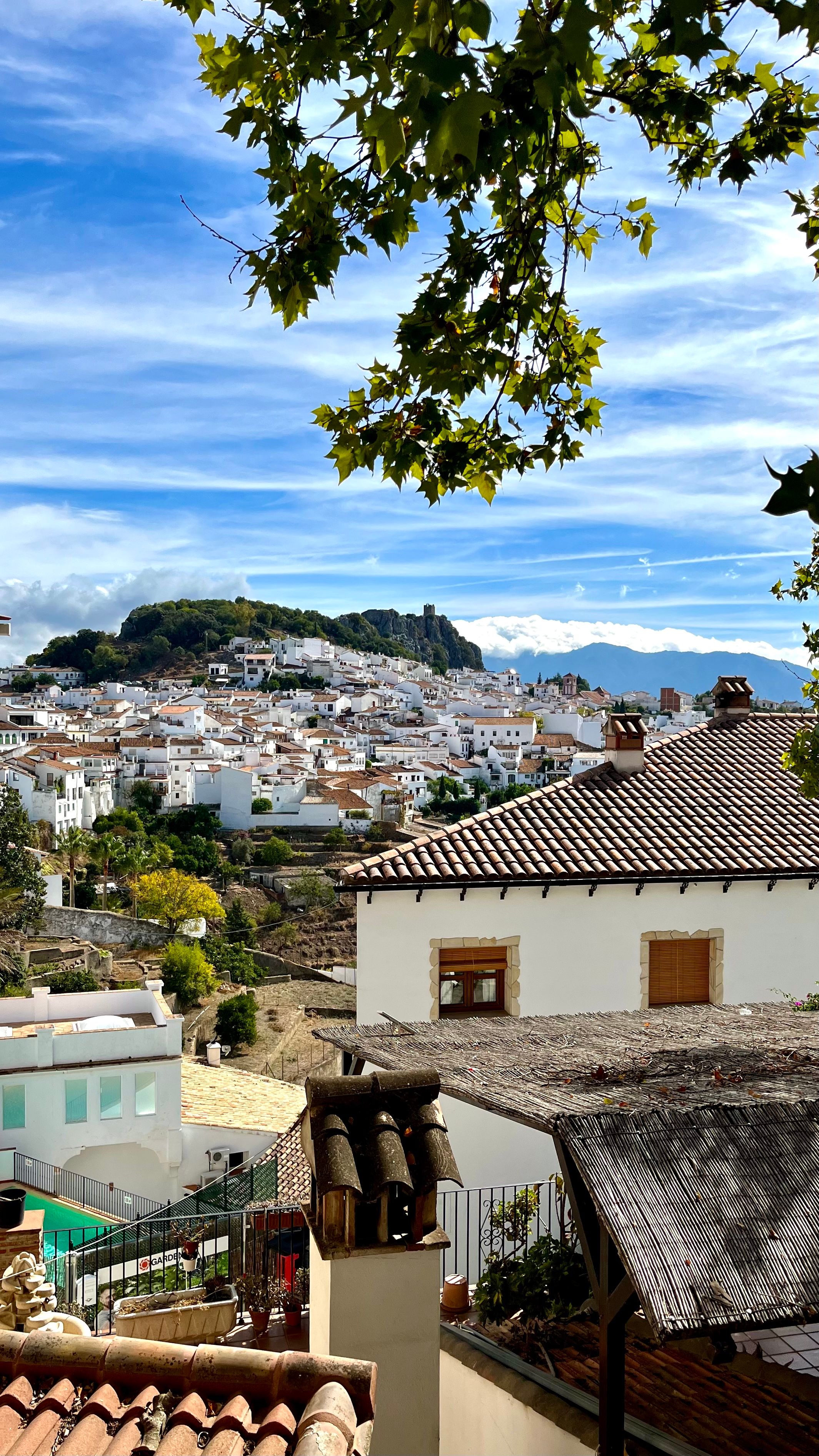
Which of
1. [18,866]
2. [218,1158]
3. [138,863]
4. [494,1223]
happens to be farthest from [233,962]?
[494,1223]

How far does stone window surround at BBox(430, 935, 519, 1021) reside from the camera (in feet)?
31.8

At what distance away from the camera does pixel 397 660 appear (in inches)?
6171

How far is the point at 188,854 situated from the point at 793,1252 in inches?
A: 2760

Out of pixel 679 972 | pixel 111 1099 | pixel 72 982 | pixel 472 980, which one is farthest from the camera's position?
pixel 72 982

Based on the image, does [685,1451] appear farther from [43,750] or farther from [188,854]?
[43,750]

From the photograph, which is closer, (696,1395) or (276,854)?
(696,1395)

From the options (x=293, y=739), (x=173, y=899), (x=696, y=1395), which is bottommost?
(x=173, y=899)

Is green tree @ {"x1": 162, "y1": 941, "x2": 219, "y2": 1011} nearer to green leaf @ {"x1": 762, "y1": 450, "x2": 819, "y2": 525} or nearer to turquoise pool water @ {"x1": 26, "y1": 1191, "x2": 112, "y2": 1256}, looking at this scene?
turquoise pool water @ {"x1": 26, "y1": 1191, "x2": 112, "y2": 1256}

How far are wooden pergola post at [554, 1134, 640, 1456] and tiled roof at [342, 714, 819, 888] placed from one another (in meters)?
5.89

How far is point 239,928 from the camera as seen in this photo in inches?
2413

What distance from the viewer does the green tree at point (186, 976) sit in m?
48.4

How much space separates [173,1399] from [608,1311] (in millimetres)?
1424

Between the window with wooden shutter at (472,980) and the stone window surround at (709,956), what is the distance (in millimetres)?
1370

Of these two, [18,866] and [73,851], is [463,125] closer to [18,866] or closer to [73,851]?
[18,866]
